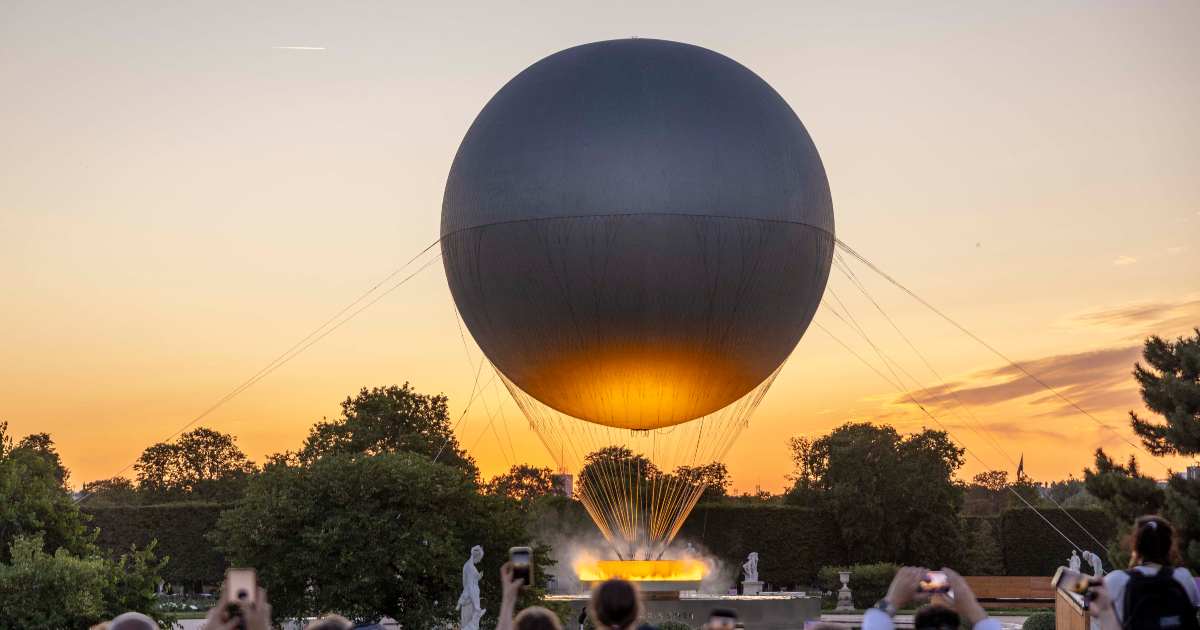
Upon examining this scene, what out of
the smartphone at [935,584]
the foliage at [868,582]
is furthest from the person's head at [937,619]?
the foliage at [868,582]

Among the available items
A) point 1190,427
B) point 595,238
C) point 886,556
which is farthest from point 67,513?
point 886,556

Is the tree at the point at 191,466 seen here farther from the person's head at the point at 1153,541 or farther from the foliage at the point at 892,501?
the person's head at the point at 1153,541

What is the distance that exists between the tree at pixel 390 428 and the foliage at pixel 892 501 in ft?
49.9

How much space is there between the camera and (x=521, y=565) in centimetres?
797

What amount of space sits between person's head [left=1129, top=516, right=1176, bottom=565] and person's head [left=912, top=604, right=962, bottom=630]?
1.47m

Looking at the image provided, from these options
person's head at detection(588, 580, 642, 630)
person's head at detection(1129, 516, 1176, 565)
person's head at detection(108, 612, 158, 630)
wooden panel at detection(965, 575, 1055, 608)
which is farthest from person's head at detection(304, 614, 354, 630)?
wooden panel at detection(965, 575, 1055, 608)

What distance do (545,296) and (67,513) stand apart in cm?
881

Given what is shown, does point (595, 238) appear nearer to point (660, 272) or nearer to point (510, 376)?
point (660, 272)

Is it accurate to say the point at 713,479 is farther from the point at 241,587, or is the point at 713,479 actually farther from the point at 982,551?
the point at 241,587

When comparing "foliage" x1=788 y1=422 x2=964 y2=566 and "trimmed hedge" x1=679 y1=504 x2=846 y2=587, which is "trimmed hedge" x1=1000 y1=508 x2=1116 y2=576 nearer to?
"foliage" x1=788 y1=422 x2=964 y2=566

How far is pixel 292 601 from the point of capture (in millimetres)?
32000

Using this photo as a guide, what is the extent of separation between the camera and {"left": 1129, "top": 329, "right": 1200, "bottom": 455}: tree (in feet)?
107

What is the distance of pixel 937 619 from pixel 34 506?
66.1 feet

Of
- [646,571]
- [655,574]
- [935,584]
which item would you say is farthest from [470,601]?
[935,584]
